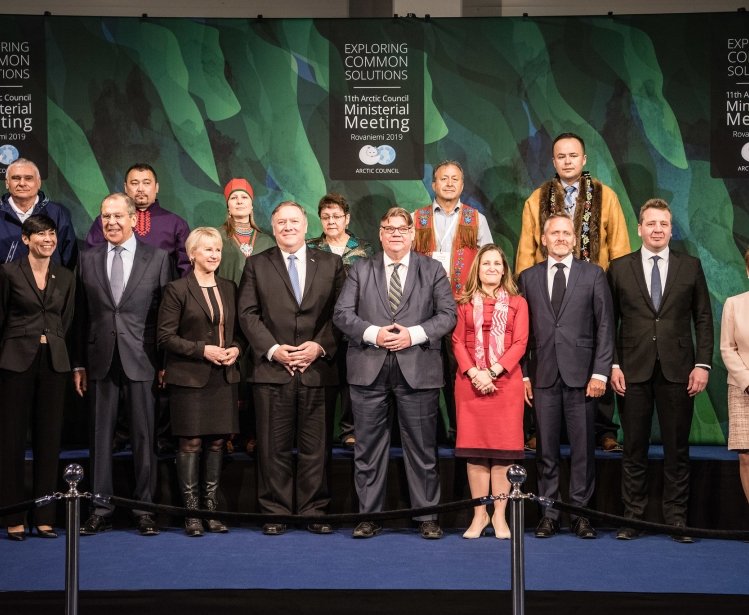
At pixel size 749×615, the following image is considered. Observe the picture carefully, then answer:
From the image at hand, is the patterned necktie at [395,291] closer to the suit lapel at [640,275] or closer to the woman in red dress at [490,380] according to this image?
the woman in red dress at [490,380]

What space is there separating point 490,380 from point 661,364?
3.23 ft

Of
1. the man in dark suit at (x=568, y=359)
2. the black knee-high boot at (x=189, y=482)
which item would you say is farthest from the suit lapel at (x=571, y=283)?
the black knee-high boot at (x=189, y=482)

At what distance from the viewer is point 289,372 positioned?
19.8 ft

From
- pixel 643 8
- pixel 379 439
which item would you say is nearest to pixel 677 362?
pixel 379 439

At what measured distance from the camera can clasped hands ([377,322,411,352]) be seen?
5848 millimetres

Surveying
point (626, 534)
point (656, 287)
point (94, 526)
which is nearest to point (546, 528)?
point (626, 534)

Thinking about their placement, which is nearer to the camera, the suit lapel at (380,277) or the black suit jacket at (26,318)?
the black suit jacket at (26,318)

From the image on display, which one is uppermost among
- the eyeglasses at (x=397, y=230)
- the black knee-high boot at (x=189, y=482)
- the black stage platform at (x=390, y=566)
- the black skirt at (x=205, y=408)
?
the eyeglasses at (x=397, y=230)

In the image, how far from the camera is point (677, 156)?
7.65m

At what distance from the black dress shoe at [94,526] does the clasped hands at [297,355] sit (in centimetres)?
138

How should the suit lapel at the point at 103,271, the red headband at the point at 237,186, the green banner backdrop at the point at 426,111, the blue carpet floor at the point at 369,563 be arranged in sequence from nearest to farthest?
the blue carpet floor at the point at 369,563 < the suit lapel at the point at 103,271 < the red headband at the point at 237,186 < the green banner backdrop at the point at 426,111

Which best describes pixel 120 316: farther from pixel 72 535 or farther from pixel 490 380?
pixel 72 535

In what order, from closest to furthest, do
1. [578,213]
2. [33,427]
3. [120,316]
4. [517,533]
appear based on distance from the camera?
1. [517,533]
2. [33,427]
3. [120,316]
4. [578,213]

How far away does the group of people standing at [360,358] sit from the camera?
5.93m
